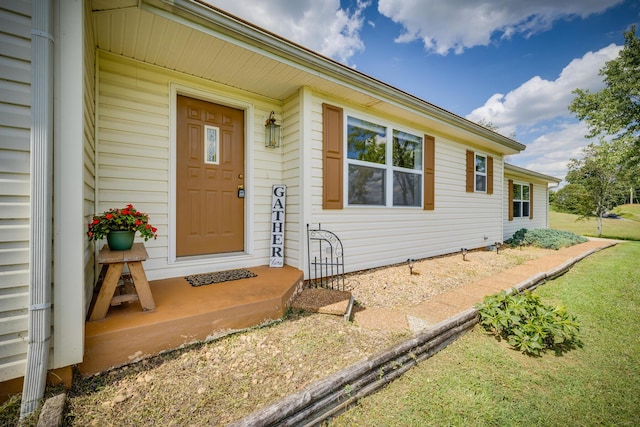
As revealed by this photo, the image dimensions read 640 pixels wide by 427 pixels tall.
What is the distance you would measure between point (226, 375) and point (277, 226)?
2.11 m

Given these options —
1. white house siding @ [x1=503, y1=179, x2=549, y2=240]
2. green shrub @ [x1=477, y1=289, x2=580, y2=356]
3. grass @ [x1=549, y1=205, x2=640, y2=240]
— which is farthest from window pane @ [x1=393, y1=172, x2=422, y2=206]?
grass @ [x1=549, y1=205, x2=640, y2=240]

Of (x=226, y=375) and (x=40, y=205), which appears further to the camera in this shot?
(x=226, y=375)

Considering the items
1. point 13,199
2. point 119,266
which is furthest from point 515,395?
point 13,199

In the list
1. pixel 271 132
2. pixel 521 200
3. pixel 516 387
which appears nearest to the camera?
pixel 516 387

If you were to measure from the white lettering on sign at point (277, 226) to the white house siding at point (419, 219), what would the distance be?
48 centimetres

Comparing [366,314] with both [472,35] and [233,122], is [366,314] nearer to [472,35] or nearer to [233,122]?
[233,122]

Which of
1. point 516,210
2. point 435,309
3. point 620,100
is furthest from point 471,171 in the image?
point 620,100

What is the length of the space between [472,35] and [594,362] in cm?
755

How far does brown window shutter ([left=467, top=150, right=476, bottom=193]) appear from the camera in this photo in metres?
6.41

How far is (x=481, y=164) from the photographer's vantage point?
698 cm

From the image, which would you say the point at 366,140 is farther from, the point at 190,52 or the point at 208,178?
the point at 190,52

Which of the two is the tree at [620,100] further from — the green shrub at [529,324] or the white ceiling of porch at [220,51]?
the green shrub at [529,324]

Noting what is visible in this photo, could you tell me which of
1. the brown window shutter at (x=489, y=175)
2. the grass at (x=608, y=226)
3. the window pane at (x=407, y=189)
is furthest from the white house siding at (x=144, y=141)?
the grass at (x=608, y=226)

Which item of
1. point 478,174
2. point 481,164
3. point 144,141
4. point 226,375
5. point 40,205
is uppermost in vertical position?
point 481,164
